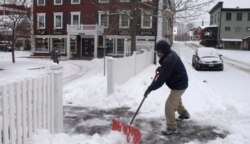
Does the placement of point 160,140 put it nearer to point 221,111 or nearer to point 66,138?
point 66,138

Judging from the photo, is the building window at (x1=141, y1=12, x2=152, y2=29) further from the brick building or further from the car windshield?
the car windshield

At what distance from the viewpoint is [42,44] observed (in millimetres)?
52219

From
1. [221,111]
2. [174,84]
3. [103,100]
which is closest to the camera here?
[174,84]

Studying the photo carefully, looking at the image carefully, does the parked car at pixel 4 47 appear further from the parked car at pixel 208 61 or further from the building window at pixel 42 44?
the parked car at pixel 208 61

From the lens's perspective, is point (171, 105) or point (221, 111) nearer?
point (171, 105)

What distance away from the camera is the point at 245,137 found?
7.08 meters

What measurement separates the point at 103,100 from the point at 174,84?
11.8ft

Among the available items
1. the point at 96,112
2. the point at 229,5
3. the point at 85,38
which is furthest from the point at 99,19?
the point at 96,112

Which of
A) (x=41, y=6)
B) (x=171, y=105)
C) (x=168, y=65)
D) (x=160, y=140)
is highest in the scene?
(x=41, y=6)

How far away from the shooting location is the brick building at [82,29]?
45094 mm

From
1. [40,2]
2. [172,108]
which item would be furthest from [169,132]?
[40,2]

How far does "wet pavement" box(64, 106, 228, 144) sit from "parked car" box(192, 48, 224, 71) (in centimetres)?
1717

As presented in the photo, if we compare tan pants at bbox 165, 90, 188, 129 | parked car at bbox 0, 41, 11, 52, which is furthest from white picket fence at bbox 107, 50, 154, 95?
parked car at bbox 0, 41, 11, 52

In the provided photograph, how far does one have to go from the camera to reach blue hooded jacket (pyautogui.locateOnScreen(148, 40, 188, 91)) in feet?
23.3
